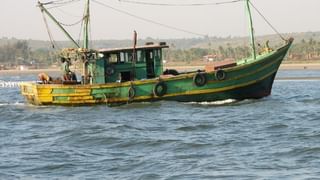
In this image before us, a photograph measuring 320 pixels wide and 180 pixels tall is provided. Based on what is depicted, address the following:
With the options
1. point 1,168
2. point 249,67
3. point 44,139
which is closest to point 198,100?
point 249,67

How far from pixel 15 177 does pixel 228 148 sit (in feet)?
16.9

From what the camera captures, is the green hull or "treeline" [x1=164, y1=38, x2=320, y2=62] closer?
the green hull

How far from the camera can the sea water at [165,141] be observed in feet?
45.7

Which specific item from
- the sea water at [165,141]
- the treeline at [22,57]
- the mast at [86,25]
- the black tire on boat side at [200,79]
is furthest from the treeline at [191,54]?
the sea water at [165,141]

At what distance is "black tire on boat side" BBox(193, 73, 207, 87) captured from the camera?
26.7 metres

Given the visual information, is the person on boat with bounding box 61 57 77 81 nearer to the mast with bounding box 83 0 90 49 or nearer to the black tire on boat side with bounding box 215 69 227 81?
the mast with bounding box 83 0 90 49

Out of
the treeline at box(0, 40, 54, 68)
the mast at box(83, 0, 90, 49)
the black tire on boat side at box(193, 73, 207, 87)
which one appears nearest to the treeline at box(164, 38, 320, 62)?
the treeline at box(0, 40, 54, 68)

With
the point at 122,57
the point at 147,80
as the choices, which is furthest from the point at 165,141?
the point at 122,57

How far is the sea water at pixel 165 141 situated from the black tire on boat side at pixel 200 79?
2.96ft

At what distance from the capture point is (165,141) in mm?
17891

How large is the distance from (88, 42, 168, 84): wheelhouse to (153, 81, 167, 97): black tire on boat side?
5.05 ft

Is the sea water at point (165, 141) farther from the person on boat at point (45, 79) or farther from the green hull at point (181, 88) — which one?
the person on boat at point (45, 79)

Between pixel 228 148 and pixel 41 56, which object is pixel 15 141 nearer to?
pixel 228 148

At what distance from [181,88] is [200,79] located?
0.89 meters
